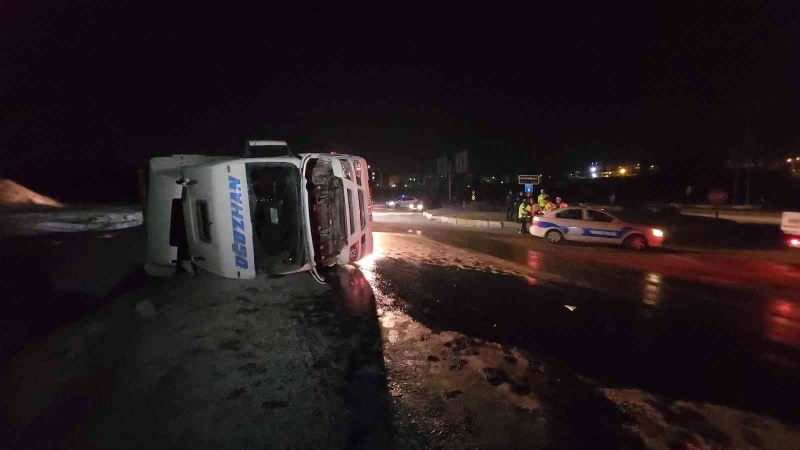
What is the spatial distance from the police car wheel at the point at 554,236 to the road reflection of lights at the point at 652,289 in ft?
15.0

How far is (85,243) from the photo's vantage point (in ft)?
39.9

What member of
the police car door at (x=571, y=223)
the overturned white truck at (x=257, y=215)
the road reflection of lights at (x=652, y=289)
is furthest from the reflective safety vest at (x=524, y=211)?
the overturned white truck at (x=257, y=215)

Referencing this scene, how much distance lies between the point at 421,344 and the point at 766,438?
295 cm

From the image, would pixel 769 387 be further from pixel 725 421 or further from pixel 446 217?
pixel 446 217

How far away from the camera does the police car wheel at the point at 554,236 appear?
14.1 metres

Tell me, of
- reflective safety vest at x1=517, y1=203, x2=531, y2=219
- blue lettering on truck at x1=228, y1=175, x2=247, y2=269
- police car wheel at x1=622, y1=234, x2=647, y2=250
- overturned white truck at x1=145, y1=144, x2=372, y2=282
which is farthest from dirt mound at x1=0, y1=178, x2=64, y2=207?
police car wheel at x1=622, y1=234, x2=647, y2=250

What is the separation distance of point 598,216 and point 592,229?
484 millimetres

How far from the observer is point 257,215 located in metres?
7.64

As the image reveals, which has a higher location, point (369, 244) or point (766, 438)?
point (369, 244)

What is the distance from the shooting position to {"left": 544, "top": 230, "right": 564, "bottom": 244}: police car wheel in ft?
46.2

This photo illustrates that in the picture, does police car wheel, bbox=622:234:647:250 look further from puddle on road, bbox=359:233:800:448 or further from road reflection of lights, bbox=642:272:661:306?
puddle on road, bbox=359:233:800:448

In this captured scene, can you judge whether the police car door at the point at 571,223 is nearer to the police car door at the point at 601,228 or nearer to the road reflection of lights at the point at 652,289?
the police car door at the point at 601,228

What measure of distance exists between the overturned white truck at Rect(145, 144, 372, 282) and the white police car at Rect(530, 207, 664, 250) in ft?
28.2

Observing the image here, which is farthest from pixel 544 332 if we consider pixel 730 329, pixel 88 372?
pixel 88 372
